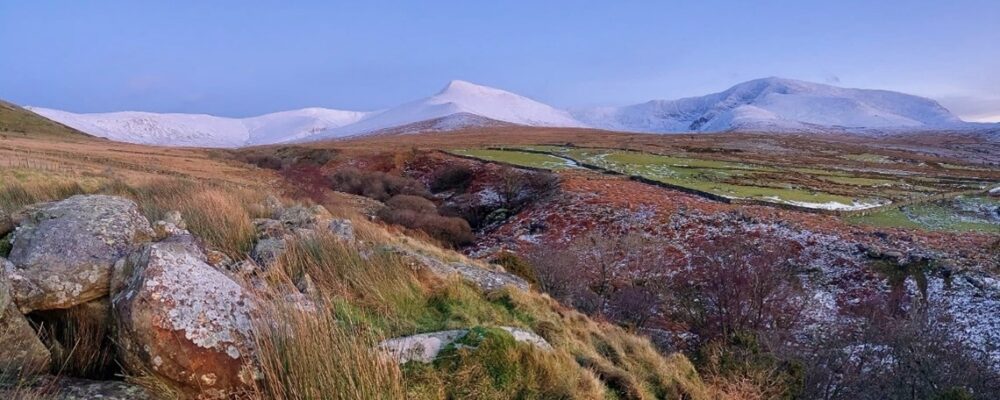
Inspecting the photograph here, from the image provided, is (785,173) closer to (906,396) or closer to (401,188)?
(401,188)

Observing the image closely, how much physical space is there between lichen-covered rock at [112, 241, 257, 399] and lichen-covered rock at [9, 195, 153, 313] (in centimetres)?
90

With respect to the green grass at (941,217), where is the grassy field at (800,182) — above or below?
above

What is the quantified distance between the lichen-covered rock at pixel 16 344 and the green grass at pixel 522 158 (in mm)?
40342

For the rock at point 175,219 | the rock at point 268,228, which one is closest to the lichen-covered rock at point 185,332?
the rock at point 175,219

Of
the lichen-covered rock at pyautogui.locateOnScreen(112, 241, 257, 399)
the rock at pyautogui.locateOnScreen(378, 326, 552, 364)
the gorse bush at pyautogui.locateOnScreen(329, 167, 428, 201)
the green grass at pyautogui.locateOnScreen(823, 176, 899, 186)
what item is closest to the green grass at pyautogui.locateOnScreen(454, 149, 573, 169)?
the gorse bush at pyautogui.locateOnScreen(329, 167, 428, 201)

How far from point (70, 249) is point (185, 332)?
220cm

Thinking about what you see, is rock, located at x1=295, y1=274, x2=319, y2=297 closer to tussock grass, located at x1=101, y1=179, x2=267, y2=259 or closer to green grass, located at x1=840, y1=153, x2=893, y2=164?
tussock grass, located at x1=101, y1=179, x2=267, y2=259

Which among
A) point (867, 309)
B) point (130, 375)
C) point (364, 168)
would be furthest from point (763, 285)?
point (364, 168)

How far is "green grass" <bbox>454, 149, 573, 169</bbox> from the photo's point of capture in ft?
151

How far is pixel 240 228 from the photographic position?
802 cm

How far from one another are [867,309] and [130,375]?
20747mm

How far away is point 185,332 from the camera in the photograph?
3.78m

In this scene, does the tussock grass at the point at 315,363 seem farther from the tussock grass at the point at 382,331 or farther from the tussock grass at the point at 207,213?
the tussock grass at the point at 207,213

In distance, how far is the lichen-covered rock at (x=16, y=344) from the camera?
364cm
